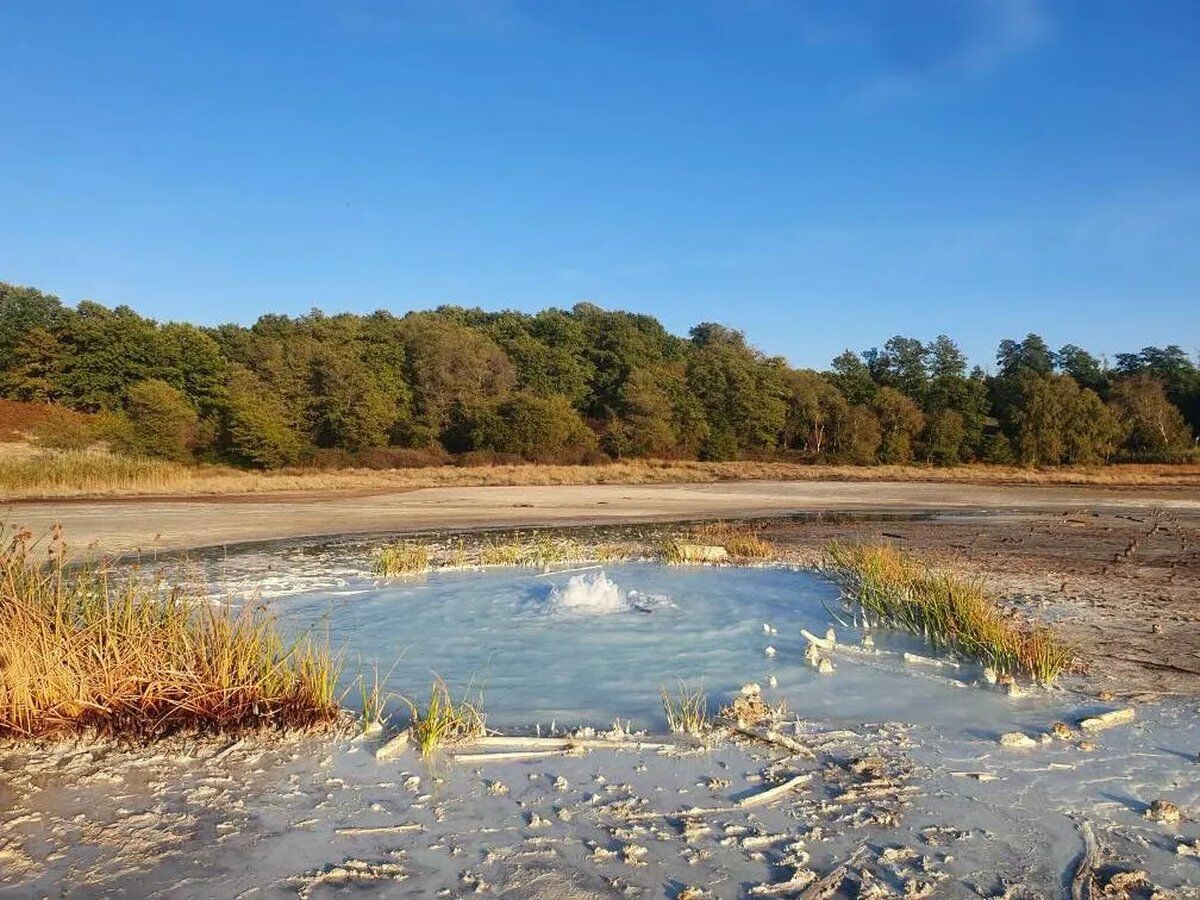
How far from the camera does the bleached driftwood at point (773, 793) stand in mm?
5031

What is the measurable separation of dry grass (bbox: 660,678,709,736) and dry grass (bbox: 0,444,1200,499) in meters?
31.1

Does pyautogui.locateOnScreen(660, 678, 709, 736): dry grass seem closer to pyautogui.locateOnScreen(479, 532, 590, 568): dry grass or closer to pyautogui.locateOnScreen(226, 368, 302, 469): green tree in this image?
pyautogui.locateOnScreen(479, 532, 590, 568): dry grass

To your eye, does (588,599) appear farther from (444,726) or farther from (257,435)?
(257,435)

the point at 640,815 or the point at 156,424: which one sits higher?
the point at 156,424

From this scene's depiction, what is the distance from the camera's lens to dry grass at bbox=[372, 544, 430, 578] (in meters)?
14.2

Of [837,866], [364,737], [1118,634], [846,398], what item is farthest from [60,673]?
[846,398]

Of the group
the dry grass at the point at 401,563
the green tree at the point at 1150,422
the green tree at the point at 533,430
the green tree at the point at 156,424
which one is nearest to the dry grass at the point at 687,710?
the dry grass at the point at 401,563

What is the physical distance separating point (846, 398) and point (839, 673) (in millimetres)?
70571

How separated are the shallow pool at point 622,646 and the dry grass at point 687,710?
5.7 inches

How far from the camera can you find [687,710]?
6.65 metres

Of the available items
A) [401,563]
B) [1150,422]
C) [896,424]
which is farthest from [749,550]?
[1150,422]

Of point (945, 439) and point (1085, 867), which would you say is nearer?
point (1085, 867)

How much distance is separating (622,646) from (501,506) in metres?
22.1

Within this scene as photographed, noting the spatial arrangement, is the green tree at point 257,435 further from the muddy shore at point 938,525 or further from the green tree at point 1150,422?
the green tree at point 1150,422
